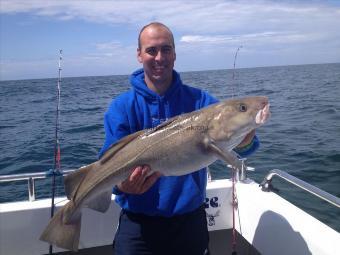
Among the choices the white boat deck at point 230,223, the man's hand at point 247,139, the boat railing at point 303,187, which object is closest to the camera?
the man's hand at point 247,139

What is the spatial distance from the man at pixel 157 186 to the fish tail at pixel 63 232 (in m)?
0.43

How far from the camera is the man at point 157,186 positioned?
10.9 ft

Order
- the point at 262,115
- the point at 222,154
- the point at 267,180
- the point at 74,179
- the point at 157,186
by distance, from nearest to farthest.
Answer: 1. the point at 222,154
2. the point at 262,115
3. the point at 74,179
4. the point at 157,186
5. the point at 267,180

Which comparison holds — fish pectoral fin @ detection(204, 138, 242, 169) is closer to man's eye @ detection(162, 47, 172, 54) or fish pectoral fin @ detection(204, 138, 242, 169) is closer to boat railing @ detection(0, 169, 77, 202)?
man's eye @ detection(162, 47, 172, 54)

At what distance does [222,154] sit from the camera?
299 cm

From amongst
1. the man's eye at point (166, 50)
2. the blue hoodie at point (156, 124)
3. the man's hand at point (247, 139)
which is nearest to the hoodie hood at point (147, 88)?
the blue hoodie at point (156, 124)

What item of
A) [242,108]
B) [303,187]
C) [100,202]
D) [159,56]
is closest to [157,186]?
[100,202]

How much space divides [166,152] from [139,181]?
1.05ft

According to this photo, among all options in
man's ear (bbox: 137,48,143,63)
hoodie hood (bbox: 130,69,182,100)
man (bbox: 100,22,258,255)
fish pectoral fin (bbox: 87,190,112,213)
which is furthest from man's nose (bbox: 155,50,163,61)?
fish pectoral fin (bbox: 87,190,112,213)

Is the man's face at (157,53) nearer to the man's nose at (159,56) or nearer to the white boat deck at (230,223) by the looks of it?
the man's nose at (159,56)

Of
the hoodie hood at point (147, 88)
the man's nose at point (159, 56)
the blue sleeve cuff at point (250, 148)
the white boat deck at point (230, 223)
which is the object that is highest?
the man's nose at point (159, 56)

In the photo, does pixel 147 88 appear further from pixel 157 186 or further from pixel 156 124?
pixel 157 186

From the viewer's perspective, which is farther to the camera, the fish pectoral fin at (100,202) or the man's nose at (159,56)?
the man's nose at (159,56)

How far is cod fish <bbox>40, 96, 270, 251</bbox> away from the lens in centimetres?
306
